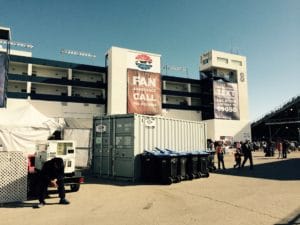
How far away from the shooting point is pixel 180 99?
62375 mm

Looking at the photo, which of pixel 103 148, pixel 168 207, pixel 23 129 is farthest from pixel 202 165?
pixel 23 129

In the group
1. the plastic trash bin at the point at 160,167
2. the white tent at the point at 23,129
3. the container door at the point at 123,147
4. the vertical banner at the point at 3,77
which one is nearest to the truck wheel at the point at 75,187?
the container door at the point at 123,147

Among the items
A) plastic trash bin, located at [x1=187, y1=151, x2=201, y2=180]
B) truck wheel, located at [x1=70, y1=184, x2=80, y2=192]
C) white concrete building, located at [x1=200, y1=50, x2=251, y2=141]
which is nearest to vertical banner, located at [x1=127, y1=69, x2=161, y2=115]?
white concrete building, located at [x1=200, y1=50, x2=251, y2=141]

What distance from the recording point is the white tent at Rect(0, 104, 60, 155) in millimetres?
18391

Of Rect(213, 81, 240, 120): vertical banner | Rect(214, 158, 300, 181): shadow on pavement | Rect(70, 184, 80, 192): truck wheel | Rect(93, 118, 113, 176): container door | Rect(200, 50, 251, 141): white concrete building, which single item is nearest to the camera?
Rect(70, 184, 80, 192): truck wheel

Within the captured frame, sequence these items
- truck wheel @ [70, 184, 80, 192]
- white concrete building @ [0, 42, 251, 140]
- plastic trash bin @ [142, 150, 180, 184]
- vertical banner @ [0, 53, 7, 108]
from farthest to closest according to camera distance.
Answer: white concrete building @ [0, 42, 251, 140] → vertical banner @ [0, 53, 7, 108] → plastic trash bin @ [142, 150, 180, 184] → truck wheel @ [70, 184, 80, 192]

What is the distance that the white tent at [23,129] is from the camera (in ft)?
60.3

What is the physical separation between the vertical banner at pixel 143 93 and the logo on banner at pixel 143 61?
1.18m

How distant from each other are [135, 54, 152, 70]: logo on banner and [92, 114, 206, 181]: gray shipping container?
37025mm

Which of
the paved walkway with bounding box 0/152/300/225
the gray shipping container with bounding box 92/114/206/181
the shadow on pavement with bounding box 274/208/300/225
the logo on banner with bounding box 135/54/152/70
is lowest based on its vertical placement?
the paved walkway with bounding box 0/152/300/225

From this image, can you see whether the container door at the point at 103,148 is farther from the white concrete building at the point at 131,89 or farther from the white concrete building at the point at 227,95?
the white concrete building at the point at 227,95

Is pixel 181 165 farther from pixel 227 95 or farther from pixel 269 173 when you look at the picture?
pixel 227 95

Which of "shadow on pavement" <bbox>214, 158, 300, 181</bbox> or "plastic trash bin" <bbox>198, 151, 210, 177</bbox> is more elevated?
"plastic trash bin" <bbox>198, 151, 210, 177</bbox>

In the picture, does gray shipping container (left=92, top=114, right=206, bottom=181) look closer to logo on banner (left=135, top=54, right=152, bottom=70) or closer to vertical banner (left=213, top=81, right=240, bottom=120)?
logo on banner (left=135, top=54, right=152, bottom=70)
